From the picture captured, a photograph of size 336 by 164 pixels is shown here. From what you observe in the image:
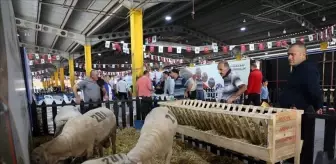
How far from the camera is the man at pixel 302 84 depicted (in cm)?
261

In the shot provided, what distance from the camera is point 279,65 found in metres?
11.4

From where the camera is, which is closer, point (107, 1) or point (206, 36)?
point (107, 1)

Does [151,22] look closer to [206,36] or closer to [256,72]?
[206,36]

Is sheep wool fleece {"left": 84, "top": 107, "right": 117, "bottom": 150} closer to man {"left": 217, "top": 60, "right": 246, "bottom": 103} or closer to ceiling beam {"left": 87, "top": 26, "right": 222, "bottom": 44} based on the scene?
man {"left": 217, "top": 60, "right": 246, "bottom": 103}

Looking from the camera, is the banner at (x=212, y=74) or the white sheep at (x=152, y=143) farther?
the banner at (x=212, y=74)

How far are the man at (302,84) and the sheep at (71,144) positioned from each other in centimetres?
245

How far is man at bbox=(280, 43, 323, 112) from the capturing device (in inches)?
103

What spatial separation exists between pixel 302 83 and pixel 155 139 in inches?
73.8

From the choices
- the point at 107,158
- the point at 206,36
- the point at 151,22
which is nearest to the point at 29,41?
the point at 151,22

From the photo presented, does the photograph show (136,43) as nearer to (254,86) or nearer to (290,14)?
(254,86)

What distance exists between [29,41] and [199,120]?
1709 centimetres

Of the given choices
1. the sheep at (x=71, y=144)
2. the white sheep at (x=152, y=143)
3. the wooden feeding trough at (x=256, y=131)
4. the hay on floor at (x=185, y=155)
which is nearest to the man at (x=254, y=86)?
the wooden feeding trough at (x=256, y=131)

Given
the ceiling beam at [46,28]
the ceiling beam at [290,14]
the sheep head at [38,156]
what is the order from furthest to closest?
1. the ceiling beam at [46,28]
2. the ceiling beam at [290,14]
3. the sheep head at [38,156]

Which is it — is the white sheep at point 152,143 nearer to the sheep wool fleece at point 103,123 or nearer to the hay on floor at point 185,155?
the hay on floor at point 185,155
